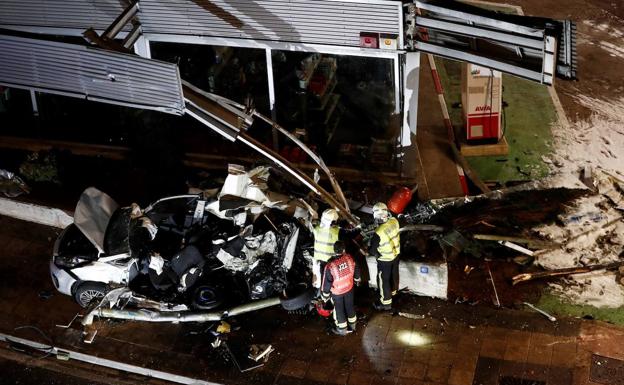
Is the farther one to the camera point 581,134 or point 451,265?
point 581,134

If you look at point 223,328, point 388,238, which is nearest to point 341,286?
point 388,238

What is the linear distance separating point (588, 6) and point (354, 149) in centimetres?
854

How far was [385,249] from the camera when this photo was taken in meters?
11.7

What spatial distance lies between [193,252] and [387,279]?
2.79 meters

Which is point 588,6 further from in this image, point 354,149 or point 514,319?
point 514,319

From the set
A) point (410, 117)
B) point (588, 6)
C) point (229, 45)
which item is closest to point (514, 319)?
point (410, 117)

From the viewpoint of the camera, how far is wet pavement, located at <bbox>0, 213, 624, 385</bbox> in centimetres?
1123

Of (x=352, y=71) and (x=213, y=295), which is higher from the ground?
(x=352, y=71)

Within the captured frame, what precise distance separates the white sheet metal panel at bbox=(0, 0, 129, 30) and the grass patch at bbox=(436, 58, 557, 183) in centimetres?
671

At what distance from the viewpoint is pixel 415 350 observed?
11.6 metres

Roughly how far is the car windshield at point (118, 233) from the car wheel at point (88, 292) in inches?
24.3

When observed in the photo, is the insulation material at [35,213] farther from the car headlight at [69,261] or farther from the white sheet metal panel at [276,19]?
the white sheet metal panel at [276,19]

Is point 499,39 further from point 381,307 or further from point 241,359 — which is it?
point 241,359

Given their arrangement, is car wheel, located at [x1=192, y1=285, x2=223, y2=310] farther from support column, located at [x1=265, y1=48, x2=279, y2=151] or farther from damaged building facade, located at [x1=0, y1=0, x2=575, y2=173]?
support column, located at [x1=265, y1=48, x2=279, y2=151]
